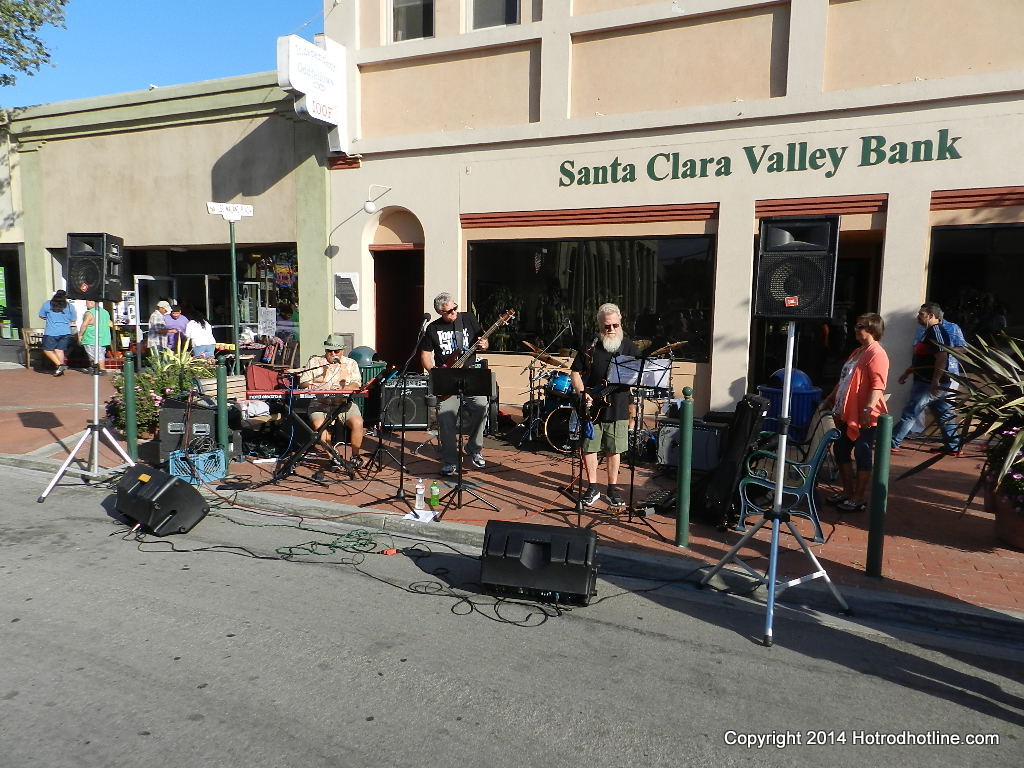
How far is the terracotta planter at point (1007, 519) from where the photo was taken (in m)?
5.75

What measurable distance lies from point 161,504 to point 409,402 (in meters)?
4.33

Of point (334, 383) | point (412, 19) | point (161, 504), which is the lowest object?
point (161, 504)

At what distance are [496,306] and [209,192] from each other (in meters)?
6.23

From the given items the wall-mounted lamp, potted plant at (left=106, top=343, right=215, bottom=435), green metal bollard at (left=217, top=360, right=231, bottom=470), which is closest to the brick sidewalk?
green metal bollard at (left=217, top=360, right=231, bottom=470)

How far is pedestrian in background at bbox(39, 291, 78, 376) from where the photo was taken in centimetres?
1493

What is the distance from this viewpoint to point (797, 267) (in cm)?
473

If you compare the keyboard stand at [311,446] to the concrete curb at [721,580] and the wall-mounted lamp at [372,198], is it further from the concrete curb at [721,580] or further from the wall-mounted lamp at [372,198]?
the wall-mounted lamp at [372,198]

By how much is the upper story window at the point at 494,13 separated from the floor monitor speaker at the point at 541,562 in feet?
28.1

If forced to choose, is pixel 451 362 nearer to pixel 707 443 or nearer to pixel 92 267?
pixel 707 443

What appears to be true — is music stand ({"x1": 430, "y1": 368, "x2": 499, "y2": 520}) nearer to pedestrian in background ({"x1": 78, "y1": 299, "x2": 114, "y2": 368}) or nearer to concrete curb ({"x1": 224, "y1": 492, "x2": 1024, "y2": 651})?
concrete curb ({"x1": 224, "y1": 492, "x2": 1024, "y2": 651})

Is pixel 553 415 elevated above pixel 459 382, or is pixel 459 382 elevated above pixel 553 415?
pixel 459 382

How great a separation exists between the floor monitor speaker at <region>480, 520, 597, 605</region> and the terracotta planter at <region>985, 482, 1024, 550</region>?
136 inches

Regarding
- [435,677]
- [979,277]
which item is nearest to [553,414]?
[979,277]

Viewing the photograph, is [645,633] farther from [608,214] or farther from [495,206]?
[495,206]
